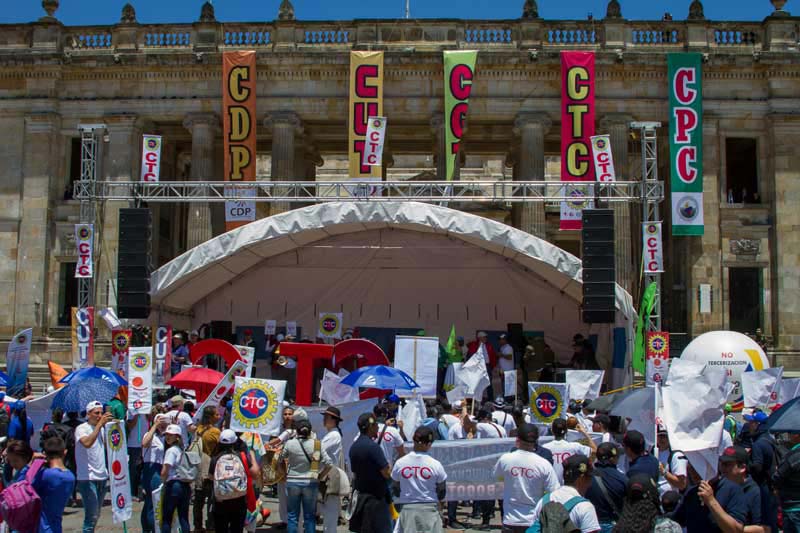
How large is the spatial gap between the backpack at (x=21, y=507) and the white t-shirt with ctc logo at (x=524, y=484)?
420 cm

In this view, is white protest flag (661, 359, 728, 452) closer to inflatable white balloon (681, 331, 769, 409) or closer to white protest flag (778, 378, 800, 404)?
white protest flag (778, 378, 800, 404)

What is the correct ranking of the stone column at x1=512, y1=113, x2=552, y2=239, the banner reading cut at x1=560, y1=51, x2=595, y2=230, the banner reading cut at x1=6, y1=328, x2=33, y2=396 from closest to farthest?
1. the banner reading cut at x1=6, y1=328, x2=33, y2=396
2. the banner reading cut at x1=560, y1=51, x2=595, y2=230
3. the stone column at x1=512, y1=113, x2=552, y2=239

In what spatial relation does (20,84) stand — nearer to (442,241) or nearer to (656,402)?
(442,241)

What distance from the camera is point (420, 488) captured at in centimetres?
977

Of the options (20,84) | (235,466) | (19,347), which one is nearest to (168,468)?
(235,466)

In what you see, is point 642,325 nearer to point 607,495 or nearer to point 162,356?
point 162,356

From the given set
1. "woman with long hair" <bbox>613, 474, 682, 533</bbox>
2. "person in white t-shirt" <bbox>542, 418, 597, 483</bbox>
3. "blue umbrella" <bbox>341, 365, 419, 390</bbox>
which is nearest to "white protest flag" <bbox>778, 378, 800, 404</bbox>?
"blue umbrella" <bbox>341, 365, 419, 390</bbox>

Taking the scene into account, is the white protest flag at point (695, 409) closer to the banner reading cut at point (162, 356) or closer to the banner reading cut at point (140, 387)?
the banner reading cut at point (140, 387)

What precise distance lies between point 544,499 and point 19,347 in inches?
583

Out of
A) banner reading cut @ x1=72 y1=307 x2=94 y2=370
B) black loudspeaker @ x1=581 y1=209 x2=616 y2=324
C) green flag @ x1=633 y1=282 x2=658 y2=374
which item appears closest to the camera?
black loudspeaker @ x1=581 y1=209 x2=616 y2=324

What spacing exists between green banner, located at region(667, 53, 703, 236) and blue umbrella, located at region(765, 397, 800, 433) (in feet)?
64.5

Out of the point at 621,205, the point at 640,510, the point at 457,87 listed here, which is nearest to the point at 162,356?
the point at 457,87

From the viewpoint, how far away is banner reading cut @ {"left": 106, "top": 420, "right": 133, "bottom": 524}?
39.5 ft

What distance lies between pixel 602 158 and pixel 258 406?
51.4ft
